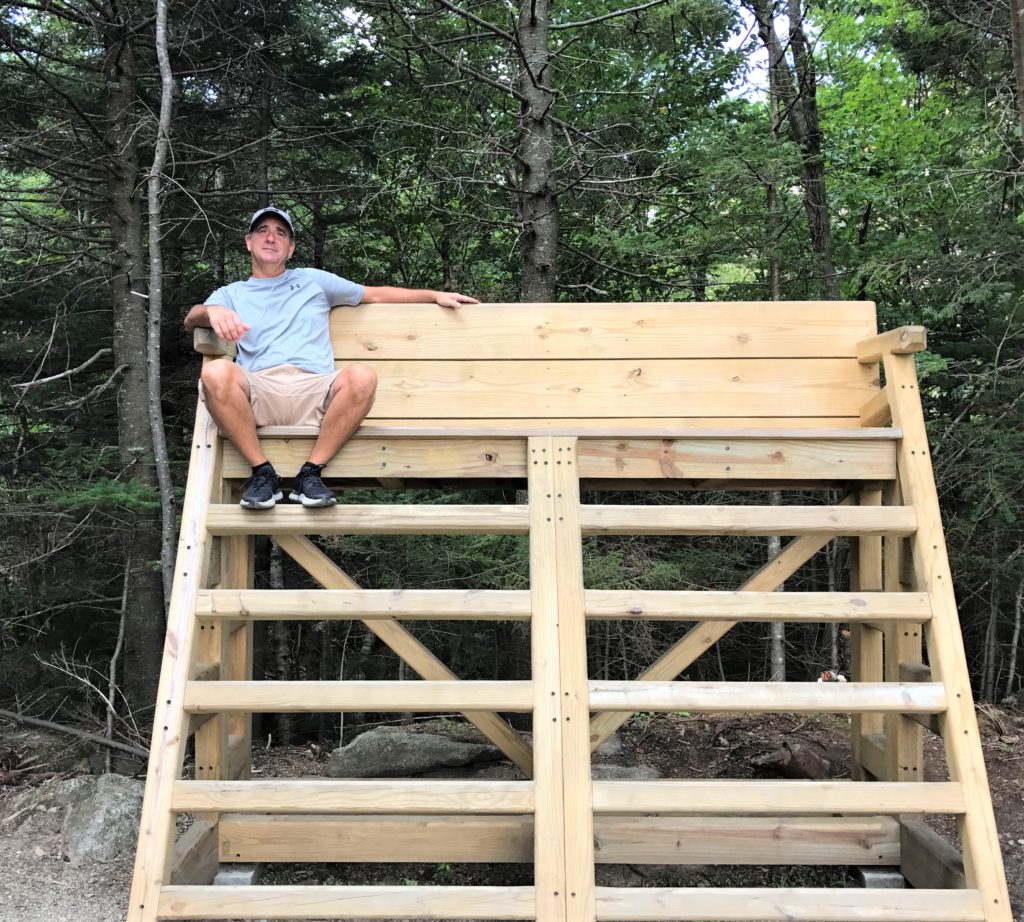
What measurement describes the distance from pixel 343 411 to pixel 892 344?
84.8 inches

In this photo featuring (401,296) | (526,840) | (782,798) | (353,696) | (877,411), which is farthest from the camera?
(401,296)

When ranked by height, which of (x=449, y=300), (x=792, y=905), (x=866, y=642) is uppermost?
(x=449, y=300)

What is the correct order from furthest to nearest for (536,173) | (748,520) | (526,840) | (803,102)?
(803,102), (536,173), (526,840), (748,520)

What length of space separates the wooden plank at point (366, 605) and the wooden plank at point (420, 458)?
0.53m

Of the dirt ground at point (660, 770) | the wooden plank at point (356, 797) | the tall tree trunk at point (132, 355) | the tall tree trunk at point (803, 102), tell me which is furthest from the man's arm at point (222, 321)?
the tall tree trunk at point (803, 102)

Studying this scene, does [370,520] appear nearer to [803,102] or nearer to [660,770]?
[660,770]

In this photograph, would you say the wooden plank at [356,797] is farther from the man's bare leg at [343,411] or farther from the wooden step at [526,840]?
the man's bare leg at [343,411]

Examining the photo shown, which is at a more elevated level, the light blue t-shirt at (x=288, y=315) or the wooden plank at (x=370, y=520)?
the light blue t-shirt at (x=288, y=315)

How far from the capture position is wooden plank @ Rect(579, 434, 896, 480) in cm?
318

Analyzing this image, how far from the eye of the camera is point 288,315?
348 centimetres

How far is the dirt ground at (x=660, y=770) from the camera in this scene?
3.24m

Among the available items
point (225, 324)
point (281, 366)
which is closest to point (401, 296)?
point (281, 366)

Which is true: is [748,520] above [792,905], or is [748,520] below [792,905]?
above

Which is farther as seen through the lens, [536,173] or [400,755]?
[536,173]
